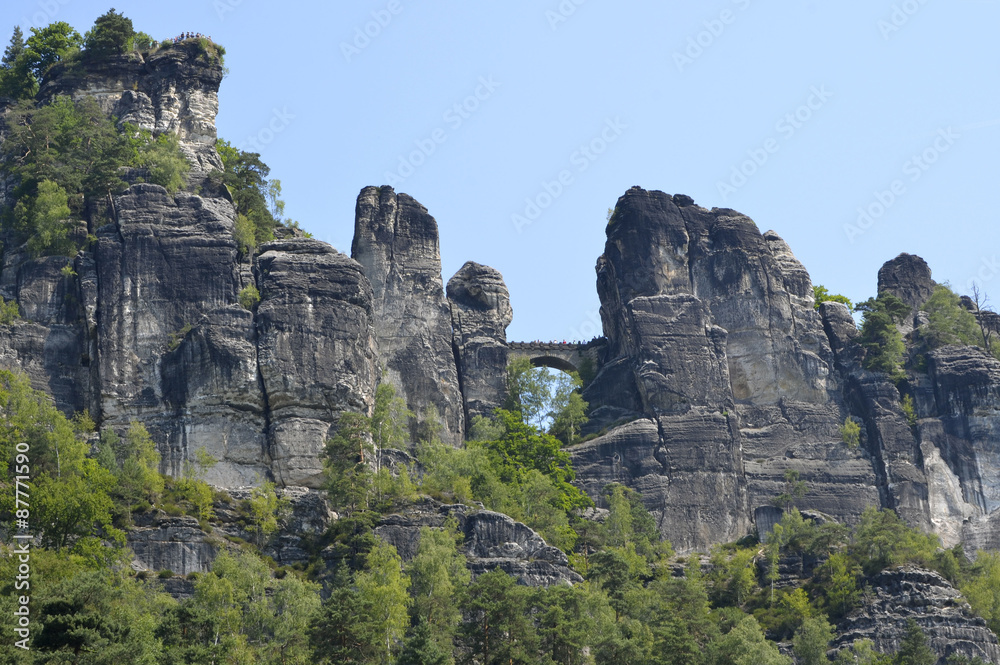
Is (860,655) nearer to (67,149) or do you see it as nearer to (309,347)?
(309,347)

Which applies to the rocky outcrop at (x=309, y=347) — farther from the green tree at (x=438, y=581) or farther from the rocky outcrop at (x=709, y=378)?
the rocky outcrop at (x=709, y=378)

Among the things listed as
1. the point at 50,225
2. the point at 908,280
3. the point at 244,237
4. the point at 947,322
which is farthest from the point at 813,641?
the point at 50,225

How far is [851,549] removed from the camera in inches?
3157

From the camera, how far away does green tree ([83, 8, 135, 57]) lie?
9925 centimetres

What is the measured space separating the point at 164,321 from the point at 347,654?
29.7 meters

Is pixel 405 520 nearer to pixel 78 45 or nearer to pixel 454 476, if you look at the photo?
pixel 454 476

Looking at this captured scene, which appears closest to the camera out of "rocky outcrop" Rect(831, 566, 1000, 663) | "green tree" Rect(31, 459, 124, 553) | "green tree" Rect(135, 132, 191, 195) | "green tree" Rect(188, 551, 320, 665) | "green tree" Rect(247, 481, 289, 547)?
"green tree" Rect(188, 551, 320, 665)

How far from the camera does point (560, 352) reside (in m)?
103

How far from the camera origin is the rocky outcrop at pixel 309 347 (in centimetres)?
8019

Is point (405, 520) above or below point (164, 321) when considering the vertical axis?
below

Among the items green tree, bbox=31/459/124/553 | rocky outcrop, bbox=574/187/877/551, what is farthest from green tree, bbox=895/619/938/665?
green tree, bbox=31/459/124/553

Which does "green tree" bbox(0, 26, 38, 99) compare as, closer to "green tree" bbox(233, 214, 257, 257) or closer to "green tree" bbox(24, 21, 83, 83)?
"green tree" bbox(24, 21, 83, 83)

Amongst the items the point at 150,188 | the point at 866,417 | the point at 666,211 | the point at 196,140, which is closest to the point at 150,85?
the point at 196,140

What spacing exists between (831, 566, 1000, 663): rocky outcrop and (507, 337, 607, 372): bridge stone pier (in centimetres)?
2951
